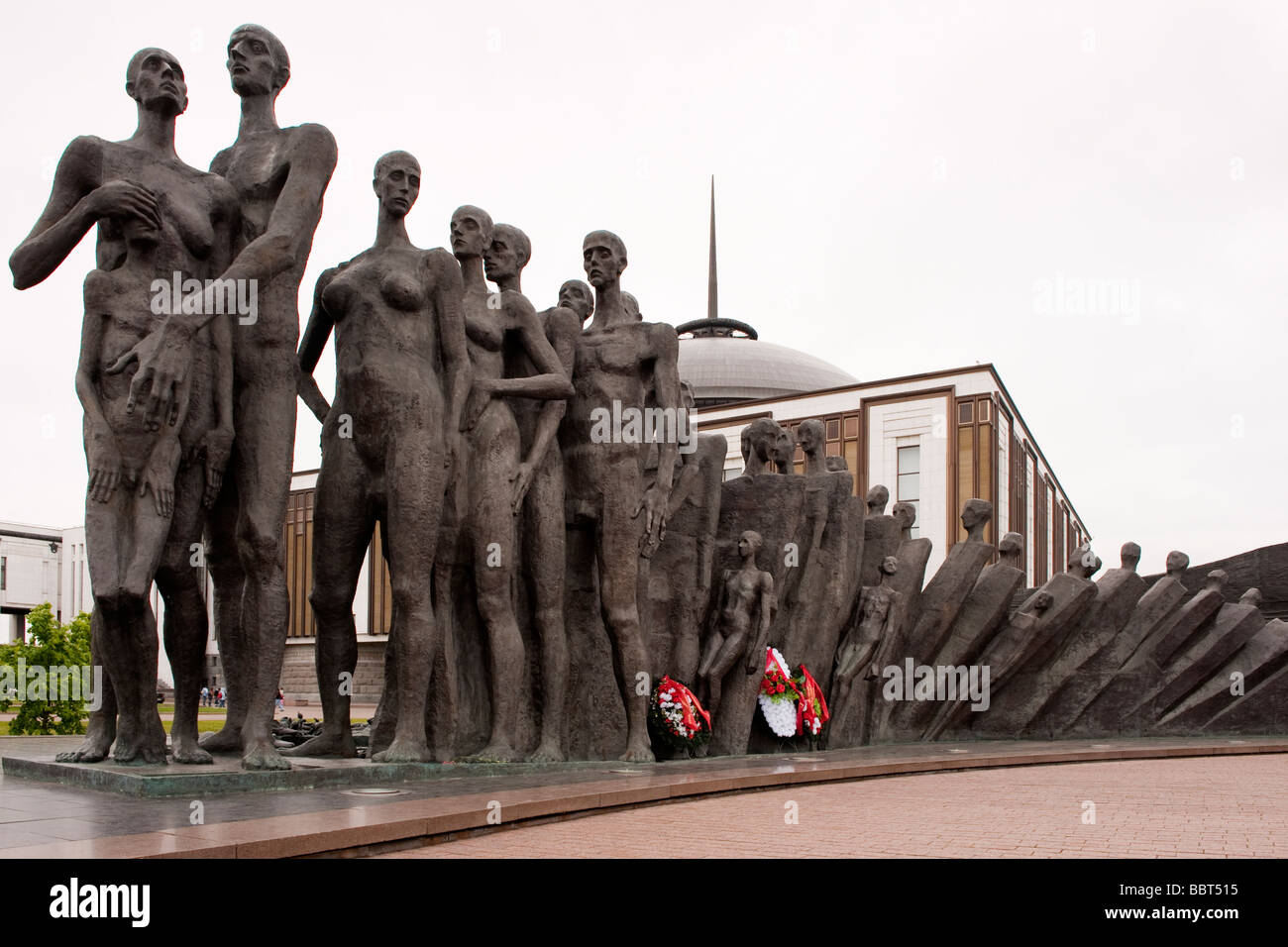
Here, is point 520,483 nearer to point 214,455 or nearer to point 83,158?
point 214,455

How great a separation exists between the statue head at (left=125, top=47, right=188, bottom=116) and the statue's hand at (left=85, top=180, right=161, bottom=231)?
0.63 meters

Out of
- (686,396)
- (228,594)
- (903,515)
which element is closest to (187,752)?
(228,594)

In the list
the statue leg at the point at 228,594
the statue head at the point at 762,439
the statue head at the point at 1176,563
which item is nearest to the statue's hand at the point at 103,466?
the statue leg at the point at 228,594

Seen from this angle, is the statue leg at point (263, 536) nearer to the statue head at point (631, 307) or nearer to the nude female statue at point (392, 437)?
the nude female statue at point (392, 437)

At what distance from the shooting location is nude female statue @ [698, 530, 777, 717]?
38.3 feet

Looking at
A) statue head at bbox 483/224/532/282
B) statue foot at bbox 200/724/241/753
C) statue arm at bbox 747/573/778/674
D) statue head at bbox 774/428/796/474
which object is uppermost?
statue head at bbox 483/224/532/282

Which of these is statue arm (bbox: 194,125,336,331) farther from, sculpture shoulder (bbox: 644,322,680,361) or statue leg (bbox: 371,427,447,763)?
sculpture shoulder (bbox: 644,322,680,361)

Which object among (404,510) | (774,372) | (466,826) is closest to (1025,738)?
(404,510)

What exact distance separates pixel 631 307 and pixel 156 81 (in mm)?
4469

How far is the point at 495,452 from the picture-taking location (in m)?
9.34

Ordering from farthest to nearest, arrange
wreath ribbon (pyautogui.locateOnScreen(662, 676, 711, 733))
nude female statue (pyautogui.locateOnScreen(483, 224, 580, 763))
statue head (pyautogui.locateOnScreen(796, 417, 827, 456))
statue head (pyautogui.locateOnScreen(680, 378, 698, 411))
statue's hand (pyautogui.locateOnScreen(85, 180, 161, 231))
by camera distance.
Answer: statue head (pyautogui.locateOnScreen(796, 417, 827, 456)), statue head (pyautogui.locateOnScreen(680, 378, 698, 411)), wreath ribbon (pyautogui.locateOnScreen(662, 676, 711, 733)), nude female statue (pyautogui.locateOnScreen(483, 224, 580, 763)), statue's hand (pyautogui.locateOnScreen(85, 180, 161, 231))

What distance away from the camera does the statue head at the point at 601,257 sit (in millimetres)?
10617

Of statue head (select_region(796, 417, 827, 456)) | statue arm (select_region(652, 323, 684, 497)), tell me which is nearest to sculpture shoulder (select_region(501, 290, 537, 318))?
statue arm (select_region(652, 323, 684, 497))
